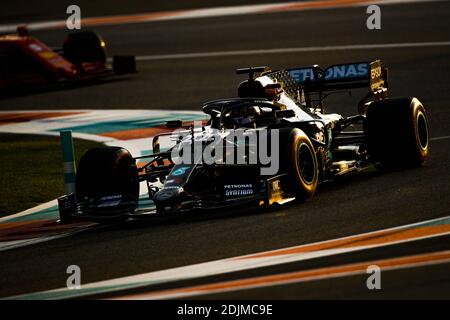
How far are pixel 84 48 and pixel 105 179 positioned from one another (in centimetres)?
1278

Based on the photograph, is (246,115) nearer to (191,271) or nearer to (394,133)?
(394,133)

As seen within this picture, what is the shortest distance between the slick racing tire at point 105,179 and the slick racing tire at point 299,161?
1706 mm

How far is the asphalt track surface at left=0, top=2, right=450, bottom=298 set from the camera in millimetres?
9742

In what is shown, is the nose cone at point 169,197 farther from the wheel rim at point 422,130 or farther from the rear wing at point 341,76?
the wheel rim at point 422,130

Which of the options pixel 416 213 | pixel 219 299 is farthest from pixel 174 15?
pixel 219 299

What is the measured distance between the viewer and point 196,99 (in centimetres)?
2161

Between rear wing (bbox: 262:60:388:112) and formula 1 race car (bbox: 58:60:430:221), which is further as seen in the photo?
rear wing (bbox: 262:60:388:112)

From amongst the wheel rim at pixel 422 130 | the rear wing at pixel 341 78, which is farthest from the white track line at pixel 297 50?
the wheel rim at pixel 422 130

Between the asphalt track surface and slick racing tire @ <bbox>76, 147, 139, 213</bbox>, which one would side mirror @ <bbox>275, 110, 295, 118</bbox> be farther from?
slick racing tire @ <bbox>76, 147, 139, 213</bbox>

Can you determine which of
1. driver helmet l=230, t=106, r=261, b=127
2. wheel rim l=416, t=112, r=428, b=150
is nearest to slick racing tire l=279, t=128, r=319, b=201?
driver helmet l=230, t=106, r=261, b=127

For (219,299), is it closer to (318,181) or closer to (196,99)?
(318,181)

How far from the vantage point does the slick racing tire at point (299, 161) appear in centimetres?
1218

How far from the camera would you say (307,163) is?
12609mm

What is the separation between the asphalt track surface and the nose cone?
24cm
